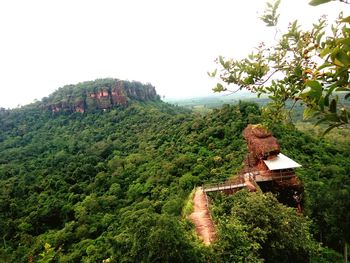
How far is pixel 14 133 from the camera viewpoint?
6262cm

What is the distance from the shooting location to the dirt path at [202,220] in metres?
10.2

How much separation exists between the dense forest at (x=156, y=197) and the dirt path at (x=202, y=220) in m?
0.50

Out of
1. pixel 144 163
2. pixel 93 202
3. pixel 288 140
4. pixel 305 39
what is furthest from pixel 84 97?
pixel 305 39

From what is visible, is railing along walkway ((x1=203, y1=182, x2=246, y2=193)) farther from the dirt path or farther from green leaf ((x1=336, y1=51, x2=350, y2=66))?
green leaf ((x1=336, y1=51, x2=350, y2=66))

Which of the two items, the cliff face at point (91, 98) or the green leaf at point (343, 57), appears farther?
the cliff face at point (91, 98)

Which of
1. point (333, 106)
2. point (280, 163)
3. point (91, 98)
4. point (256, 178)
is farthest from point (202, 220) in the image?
point (91, 98)

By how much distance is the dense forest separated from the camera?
805 cm

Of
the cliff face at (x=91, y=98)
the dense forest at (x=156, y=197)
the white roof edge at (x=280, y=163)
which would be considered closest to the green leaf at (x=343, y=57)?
the dense forest at (x=156, y=197)

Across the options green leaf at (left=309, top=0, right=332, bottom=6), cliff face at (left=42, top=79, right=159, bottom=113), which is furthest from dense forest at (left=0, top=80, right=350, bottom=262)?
cliff face at (left=42, top=79, right=159, bottom=113)

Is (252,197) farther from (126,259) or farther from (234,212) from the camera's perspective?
(126,259)

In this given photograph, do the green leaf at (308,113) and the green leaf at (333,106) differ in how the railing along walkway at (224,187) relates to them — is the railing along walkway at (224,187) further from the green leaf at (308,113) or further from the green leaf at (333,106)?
the green leaf at (333,106)

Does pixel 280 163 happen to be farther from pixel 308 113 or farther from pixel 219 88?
pixel 308 113

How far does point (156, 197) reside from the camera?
891 inches

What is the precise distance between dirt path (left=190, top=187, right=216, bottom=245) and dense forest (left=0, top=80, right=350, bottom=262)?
19.8 inches
